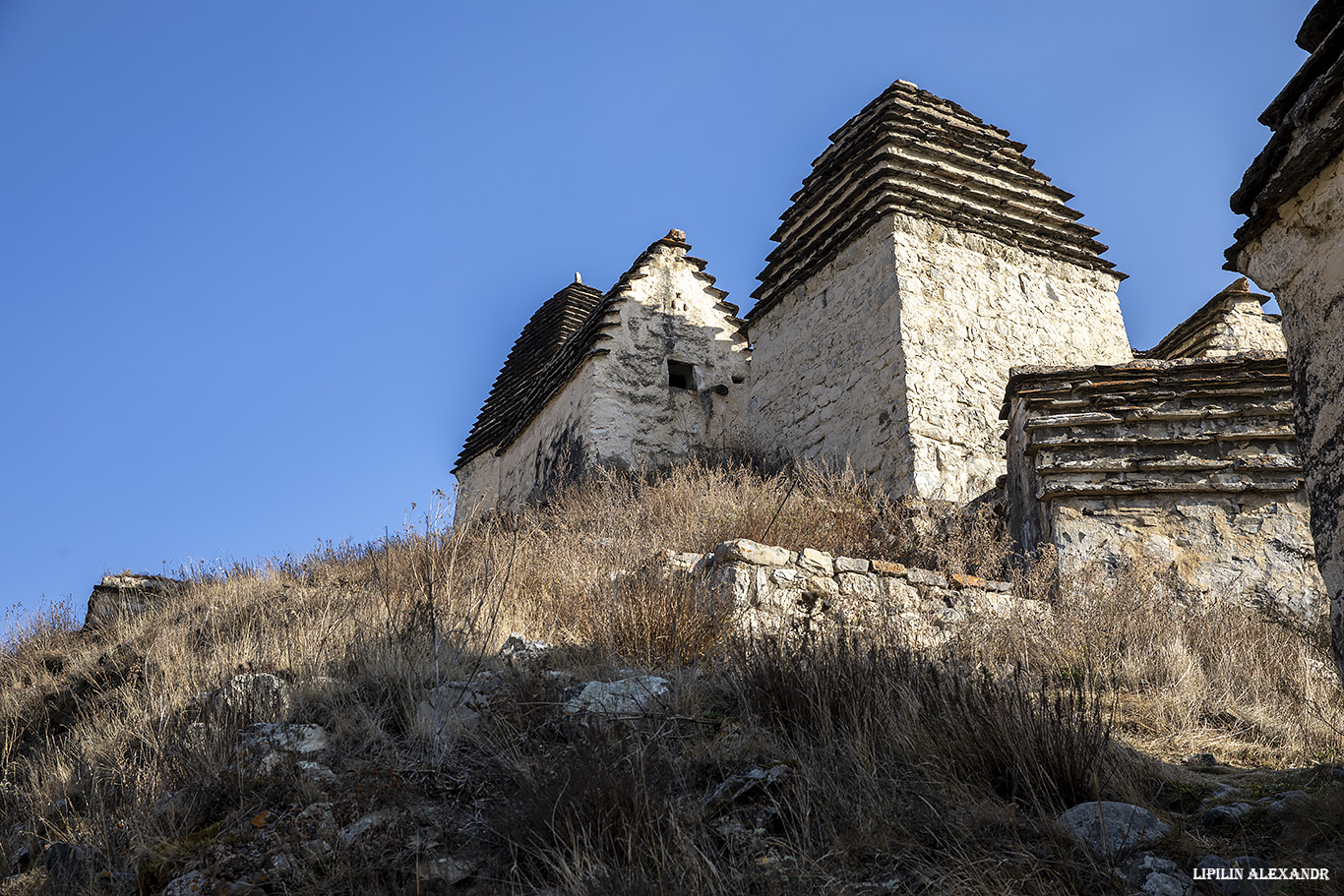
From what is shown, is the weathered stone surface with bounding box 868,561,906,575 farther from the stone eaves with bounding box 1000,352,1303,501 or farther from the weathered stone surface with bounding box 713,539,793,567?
the stone eaves with bounding box 1000,352,1303,501

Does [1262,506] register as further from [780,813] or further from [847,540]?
[780,813]

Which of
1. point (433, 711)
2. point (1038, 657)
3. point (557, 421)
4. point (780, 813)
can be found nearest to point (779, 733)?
point (780, 813)

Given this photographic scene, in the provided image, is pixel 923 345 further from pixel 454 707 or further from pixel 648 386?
pixel 454 707

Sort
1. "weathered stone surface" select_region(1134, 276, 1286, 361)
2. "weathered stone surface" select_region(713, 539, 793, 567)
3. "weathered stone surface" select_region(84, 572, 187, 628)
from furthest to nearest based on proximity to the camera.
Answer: "weathered stone surface" select_region(1134, 276, 1286, 361)
"weathered stone surface" select_region(84, 572, 187, 628)
"weathered stone surface" select_region(713, 539, 793, 567)

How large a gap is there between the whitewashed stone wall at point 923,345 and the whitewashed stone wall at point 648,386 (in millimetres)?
2012

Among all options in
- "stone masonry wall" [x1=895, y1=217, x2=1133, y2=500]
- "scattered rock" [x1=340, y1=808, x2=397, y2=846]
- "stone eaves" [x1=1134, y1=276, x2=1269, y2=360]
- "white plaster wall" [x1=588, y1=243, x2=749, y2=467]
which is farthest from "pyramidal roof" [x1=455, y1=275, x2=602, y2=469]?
"scattered rock" [x1=340, y1=808, x2=397, y2=846]

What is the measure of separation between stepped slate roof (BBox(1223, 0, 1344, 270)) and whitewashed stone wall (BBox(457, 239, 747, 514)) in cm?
984

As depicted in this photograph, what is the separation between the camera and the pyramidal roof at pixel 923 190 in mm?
11008

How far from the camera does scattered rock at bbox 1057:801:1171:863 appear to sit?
284 centimetres

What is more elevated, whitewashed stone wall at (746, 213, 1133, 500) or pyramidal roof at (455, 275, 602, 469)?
pyramidal roof at (455, 275, 602, 469)

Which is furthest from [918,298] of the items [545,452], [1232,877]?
[1232,877]

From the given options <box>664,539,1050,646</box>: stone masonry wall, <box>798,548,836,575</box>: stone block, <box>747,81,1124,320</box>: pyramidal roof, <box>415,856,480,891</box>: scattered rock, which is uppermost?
<box>747,81,1124,320</box>: pyramidal roof

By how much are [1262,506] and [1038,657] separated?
3048 millimetres

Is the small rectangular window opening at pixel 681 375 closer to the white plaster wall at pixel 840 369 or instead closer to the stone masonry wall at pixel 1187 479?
the white plaster wall at pixel 840 369
